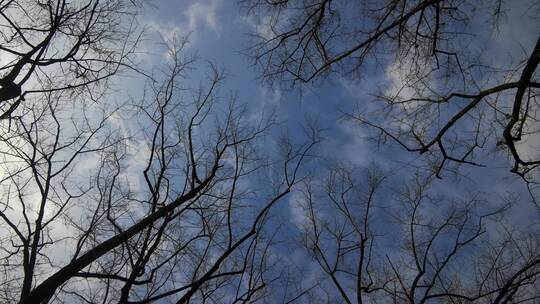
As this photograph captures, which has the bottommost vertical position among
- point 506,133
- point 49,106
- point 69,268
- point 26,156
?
point 69,268

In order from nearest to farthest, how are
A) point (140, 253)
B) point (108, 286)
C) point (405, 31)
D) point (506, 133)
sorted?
point (506, 133)
point (405, 31)
point (140, 253)
point (108, 286)

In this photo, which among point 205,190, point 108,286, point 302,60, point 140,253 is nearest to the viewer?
point 302,60

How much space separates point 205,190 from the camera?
7.03 metres

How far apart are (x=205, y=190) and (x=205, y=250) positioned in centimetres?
127

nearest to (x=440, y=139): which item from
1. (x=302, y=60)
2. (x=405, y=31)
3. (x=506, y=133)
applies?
(x=506, y=133)

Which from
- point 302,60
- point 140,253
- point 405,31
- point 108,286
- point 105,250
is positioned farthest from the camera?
point 108,286

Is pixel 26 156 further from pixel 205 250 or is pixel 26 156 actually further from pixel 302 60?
pixel 302 60

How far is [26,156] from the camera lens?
7047mm

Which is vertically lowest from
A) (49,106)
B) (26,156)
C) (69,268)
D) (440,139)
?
(69,268)

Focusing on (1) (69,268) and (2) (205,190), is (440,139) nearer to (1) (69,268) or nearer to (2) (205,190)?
(2) (205,190)

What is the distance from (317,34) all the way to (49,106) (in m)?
5.03

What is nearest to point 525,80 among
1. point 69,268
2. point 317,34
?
point 317,34

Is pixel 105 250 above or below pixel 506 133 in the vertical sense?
below

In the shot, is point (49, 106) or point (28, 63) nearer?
point (28, 63)
